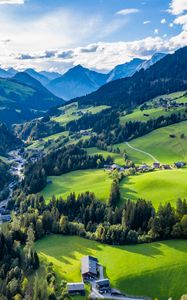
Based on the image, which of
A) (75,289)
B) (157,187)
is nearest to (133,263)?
(75,289)

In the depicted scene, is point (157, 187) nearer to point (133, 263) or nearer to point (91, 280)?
point (133, 263)

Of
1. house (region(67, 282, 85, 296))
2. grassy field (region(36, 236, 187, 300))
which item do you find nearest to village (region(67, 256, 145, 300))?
house (region(67, 282, 85, 296))

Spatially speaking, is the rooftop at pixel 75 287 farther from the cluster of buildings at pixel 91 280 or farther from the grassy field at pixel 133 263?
the grassy field at pixel 133 263

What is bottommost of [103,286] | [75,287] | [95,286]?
[95,286]

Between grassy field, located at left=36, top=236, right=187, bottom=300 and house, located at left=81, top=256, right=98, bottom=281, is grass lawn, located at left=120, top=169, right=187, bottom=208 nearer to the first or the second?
grassy field, located at left=36, top=236, right=187, bottom=300

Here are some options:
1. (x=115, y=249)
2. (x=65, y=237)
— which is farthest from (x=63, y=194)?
(x=115, y=249)
